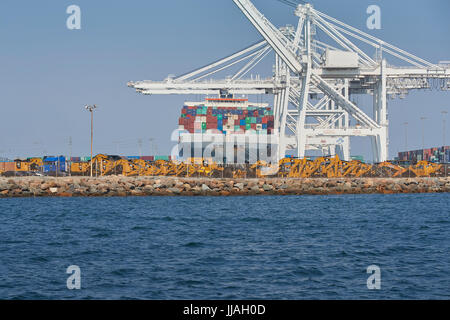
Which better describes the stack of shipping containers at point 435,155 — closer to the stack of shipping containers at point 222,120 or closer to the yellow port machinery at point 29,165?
the stack of shipping containers at point 222,120

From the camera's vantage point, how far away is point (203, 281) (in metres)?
16.9

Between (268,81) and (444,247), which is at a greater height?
(268,81)

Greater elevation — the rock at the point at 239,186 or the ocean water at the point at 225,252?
the rock at the point at 239,186

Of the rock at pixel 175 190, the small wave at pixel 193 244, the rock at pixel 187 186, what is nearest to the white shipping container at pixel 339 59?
the rock at pixel 187 186

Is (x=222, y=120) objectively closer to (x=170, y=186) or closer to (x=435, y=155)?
(x=435, y=155)

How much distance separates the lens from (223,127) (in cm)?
12288

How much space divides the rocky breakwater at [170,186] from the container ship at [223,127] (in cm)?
4828

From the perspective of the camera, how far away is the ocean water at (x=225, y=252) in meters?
16.0

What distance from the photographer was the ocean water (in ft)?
52.4

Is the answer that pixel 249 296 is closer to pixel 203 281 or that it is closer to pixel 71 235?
pixel 203 281

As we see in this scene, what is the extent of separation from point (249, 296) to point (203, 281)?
7.25ft

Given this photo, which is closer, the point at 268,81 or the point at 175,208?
the point at 175,208

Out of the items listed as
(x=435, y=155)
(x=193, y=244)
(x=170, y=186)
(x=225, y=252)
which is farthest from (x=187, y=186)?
(x=435, y=155)
